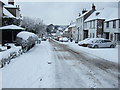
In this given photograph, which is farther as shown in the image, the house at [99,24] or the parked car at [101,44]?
the house at [99,24]

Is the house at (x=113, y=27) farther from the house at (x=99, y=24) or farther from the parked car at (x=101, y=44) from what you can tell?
the parked car at (x=101, y=44)

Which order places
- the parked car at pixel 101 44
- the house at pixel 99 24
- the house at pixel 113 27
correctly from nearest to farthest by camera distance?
the parked car at pixel 101 44, the house at pixel 113 27, the house at pixel 99 24

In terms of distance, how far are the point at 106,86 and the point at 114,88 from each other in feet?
1.19

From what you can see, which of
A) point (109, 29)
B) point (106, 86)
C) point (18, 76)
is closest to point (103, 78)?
point (106, 86)

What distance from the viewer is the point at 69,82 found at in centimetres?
823

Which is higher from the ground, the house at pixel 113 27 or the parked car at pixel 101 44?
the house at pixel 113 27

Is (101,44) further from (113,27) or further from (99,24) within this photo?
(99,24)

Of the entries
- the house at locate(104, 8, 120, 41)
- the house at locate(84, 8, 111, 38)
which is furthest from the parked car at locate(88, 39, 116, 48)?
the house at locate(84, 8, 111, 38)

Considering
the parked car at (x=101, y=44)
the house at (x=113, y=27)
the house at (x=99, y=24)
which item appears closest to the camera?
the parked car at (x=101, y=44)

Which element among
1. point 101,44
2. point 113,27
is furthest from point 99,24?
point 101,44

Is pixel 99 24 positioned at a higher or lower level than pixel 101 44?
higher

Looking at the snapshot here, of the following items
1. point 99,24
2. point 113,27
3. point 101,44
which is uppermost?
point 99,24

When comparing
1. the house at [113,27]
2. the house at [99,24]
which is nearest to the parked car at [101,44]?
the house at [113,27]

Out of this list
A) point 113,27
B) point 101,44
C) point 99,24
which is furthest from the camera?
point 99,24
